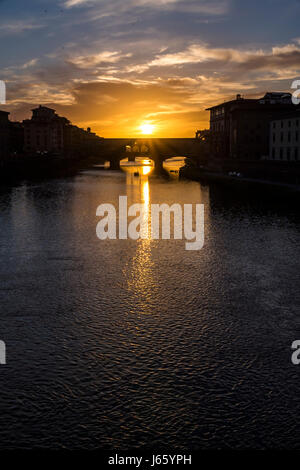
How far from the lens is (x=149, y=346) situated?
672 inches

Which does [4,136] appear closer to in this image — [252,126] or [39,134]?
[39,134]

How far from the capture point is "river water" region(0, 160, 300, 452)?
40.3ft

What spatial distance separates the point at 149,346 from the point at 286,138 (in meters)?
93.3

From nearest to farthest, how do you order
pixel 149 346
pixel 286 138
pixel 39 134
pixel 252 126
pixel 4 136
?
pixel 149 346 < pixel 286 138 < pixel 252 126 < pixel 4 136 < pixel 39 134

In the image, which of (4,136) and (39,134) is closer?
(4,136)

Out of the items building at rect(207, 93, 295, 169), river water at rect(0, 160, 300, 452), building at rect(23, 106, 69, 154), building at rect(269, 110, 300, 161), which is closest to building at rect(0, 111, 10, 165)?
building at rect(23, 106, 69, 154)

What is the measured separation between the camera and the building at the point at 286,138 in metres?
96.1

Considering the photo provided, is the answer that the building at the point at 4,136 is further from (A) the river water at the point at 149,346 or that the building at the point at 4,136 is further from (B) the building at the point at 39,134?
(A) the river water at the point at 149,346

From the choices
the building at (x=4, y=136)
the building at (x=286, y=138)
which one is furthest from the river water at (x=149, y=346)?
the building at (x=4, y=136)

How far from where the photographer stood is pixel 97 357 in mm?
16203

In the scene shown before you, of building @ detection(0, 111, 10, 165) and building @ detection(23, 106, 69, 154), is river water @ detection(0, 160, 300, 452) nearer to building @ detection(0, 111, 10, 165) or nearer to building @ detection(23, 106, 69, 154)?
building @ detection(0, 111, 10, 165)

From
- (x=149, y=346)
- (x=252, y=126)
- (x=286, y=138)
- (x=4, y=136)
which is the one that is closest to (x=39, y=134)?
(x=4, y=136)

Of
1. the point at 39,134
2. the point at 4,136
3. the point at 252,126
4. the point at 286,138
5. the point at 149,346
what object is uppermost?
the point at 39,134

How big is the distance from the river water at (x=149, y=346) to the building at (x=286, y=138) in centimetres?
6905
